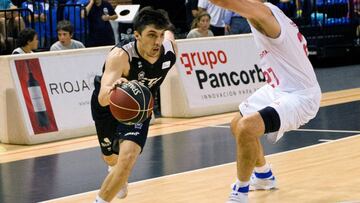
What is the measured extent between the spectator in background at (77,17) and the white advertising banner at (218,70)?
3.01 m

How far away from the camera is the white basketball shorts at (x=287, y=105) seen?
7.60 m

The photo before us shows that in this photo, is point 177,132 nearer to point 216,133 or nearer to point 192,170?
point 216,133

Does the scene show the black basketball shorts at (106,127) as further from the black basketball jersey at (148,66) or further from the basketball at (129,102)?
the basketball at (129,102)

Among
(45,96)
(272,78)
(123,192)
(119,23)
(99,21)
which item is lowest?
(119,23)

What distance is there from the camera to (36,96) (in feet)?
39.8

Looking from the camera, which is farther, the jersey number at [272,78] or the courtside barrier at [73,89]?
the courtside barrier at [73,89]

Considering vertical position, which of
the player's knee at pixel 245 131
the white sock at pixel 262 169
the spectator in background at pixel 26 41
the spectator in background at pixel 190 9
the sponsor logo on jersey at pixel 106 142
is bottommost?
the spectator in background at pixel 190 9

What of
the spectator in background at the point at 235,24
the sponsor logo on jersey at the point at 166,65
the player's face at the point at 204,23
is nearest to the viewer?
the sponsor logo on jersey at the point at 166,65

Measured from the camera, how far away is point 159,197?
8.31 m

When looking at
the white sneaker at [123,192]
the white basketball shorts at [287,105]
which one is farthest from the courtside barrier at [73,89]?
the white basketball shorts at [287,105]

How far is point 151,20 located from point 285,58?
1236 millimetres

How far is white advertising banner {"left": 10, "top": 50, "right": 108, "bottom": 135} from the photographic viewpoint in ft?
39.5

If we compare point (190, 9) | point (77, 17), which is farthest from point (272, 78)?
point (190, 9)

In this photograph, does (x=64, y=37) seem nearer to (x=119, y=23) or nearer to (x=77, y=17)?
(x=77, y=17)
